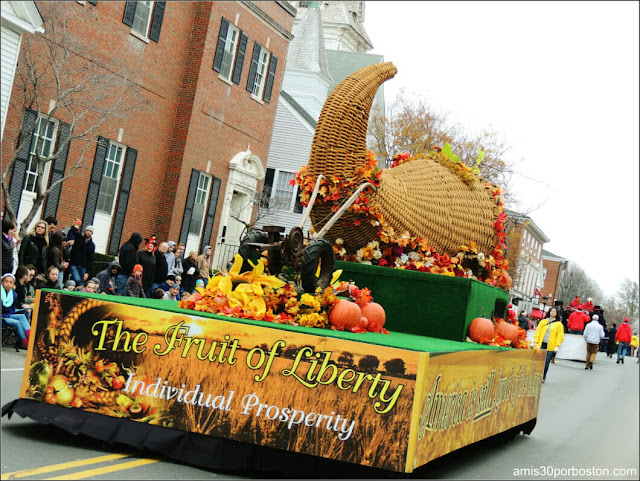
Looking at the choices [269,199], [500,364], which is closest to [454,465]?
[500,364]

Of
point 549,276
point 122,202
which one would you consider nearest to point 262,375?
point 122,202

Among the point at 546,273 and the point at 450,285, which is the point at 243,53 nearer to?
the point at 450,285

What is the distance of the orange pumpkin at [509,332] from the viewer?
892cm

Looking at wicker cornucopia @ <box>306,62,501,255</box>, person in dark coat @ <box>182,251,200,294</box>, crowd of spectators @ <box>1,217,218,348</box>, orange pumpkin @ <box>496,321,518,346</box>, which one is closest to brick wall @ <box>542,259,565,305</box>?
person in dark coat @ <box>182,251,200,294</box>

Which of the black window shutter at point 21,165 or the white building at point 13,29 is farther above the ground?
the white building at point 13,29

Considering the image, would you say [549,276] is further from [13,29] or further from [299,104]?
[13,29]

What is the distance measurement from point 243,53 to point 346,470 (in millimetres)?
22654

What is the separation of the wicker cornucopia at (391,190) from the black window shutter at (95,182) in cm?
1408

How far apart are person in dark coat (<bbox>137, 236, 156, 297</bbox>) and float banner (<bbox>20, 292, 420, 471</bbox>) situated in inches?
373

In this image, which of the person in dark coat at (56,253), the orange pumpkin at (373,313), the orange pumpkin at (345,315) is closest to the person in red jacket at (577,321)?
the person in dark coat at (56,253)

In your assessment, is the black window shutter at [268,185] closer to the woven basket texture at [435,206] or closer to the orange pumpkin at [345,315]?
the woven basket texture at [435,206]

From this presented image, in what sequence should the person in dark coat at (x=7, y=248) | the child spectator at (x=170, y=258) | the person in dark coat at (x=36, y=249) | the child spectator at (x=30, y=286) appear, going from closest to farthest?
1. the person in dark coat at (x=7, y=248)
2. the child spectator at (x=30, y=286)
3. the person in dark coat at (x=36, y=249)
4. the child spectator at (x=170, y=258)

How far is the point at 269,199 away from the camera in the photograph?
31.2 meters

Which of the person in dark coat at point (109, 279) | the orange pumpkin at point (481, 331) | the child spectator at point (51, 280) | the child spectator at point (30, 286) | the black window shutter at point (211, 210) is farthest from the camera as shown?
the black window shutter at point (211, 210)
